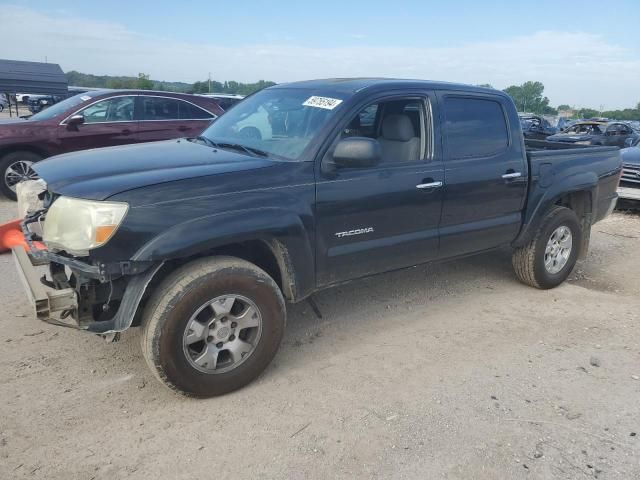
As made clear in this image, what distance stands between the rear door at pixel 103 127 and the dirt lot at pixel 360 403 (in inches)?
157

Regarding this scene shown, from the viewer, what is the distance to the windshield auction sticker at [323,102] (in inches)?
140

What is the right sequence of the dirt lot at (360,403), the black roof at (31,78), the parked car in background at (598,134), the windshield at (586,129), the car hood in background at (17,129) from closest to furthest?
the dirt lot at (360,403) < the car hood in background at (17,129) < the parked car in background at (598,134) < the windshield at (586,129) < the black roof at (31,78)

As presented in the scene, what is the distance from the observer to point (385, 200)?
3.63m

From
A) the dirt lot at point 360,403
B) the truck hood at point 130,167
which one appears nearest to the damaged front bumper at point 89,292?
the truck hood at point 130,167

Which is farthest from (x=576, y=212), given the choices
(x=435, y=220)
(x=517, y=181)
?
(x=435, y=220)

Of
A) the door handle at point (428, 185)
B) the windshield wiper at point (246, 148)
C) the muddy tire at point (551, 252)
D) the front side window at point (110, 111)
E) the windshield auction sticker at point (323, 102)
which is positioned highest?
the windshield auction sticker at point (323, 102)

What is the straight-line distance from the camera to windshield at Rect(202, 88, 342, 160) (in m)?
3.49

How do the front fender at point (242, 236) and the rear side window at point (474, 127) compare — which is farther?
the rear side window at point (474, 127)

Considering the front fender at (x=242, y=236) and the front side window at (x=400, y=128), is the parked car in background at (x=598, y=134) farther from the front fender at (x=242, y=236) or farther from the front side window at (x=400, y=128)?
the front fender at (x=242, y=236)

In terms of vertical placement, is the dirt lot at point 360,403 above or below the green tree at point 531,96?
below

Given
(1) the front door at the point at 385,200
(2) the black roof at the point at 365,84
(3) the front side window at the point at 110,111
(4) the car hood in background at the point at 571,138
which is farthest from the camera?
(4) the car hood in background at the point at 571,138

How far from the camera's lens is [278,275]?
3.51 metres

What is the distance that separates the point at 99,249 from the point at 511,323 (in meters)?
3.21

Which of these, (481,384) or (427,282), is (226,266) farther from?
(427,282)
